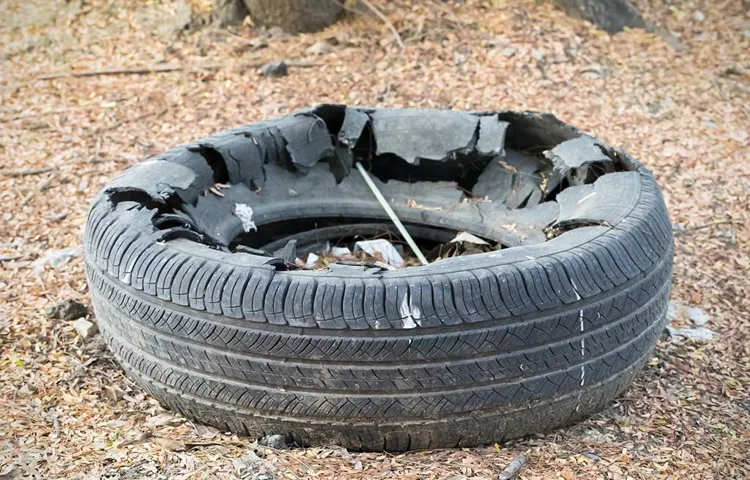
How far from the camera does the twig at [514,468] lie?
10.1 ft

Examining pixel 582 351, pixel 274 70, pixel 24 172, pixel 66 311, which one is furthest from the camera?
pixel 274 70

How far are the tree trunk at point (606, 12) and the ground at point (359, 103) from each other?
0.11 meters

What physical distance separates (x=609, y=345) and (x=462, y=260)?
670 mm

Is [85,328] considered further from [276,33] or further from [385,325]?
[276,33]

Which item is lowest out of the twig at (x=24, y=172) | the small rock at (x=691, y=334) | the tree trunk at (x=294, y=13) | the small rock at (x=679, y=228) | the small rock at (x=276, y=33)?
the twig at (x=24, y=172)

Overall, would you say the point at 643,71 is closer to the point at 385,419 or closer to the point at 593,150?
the point at 593,150

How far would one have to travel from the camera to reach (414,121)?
4.96 m

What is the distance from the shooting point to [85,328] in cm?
Answer: 407

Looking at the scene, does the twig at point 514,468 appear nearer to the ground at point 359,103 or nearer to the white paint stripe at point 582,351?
the ground at point 359,103

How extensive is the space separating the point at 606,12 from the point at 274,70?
3101 millimetres

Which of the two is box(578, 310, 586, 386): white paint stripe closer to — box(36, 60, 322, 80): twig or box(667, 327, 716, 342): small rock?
box(667, 327, 716, 342): small rock

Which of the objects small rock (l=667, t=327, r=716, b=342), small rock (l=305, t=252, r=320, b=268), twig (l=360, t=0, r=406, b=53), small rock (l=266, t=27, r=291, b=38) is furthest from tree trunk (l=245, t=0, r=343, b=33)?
small rock (l=667, t=327, r=716, b=342)

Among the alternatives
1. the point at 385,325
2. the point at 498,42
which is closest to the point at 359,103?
the point at 498,42

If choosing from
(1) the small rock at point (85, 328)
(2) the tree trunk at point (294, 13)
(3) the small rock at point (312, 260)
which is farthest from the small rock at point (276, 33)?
(1) the small rock at point (85, 328)
